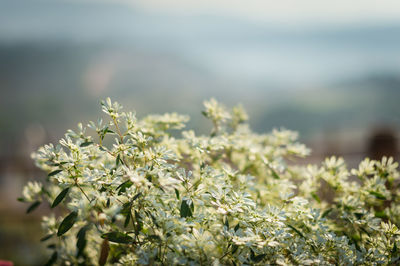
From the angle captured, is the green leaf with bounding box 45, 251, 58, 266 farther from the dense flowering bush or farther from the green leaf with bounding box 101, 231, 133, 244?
the green leaf with bounding box 101, 231, 133, 244

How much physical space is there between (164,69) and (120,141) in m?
165

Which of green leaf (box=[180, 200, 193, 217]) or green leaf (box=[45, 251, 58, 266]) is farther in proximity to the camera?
green leaf (box=[45, 251, 58, 266])

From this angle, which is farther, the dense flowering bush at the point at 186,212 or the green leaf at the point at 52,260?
the green leaf at the point at 52,260

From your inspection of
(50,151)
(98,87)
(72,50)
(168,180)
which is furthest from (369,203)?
(72,50)

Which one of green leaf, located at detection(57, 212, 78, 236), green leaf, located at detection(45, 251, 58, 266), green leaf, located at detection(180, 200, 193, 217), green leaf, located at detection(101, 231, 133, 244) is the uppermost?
green leaf, located at detection(180, 200, 193, 217)

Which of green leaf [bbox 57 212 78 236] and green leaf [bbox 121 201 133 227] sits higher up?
green leaf [bbox 121 201 133 227]

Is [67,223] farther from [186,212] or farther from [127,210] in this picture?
[186,212]

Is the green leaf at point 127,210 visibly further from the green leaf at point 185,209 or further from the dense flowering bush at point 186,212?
the green leaf at point 185,209

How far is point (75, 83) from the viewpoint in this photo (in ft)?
532

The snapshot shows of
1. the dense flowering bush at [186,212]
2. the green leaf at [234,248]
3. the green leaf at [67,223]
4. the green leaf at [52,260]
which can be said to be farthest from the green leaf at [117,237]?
the green leaf at [52,260]

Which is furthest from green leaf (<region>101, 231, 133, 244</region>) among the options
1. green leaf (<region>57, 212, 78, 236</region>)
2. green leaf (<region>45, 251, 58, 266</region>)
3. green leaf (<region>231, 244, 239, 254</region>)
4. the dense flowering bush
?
green leaf (<region>45, 251, 58, 266</region>)

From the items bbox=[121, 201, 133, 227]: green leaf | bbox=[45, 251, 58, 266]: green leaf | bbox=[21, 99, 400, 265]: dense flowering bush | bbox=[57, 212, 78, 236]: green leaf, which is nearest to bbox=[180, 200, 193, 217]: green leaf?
bbox=[21, 99, 400, 265]: dense flowering bush

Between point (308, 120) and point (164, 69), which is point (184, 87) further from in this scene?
point (308, 120)

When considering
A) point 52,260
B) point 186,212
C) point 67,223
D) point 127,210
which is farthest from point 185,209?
point 52,260
